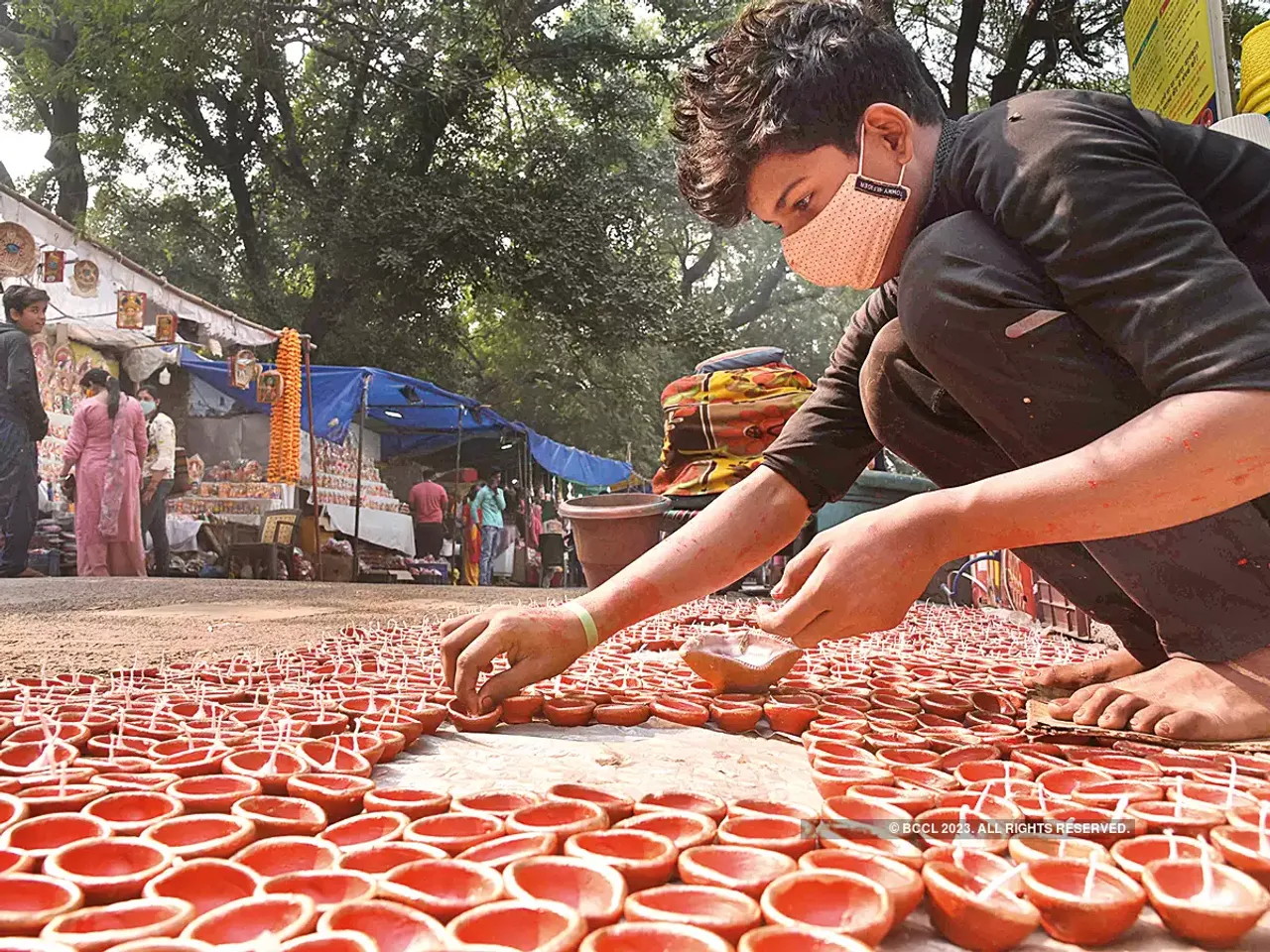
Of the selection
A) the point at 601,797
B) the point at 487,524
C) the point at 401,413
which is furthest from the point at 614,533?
the point at 401,413

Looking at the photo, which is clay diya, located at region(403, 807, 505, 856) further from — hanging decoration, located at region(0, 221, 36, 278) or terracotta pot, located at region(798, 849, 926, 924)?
hanging decoration, located at region(0, 221, 36, 278)

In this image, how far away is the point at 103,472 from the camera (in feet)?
25.3

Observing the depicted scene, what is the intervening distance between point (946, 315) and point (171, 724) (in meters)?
1.61

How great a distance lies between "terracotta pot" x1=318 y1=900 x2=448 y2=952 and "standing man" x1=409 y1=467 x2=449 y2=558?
1118cm

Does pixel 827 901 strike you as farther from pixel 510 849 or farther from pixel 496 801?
pixel 496 801

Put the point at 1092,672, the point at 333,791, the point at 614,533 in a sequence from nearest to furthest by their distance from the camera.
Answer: the point at 333,791 < the point at 1092,672 < the point at 614,533

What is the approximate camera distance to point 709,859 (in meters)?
1.12

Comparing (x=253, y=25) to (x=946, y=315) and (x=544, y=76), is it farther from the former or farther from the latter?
(x=946, y=315)

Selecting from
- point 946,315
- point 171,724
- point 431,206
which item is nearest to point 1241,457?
point 946,315

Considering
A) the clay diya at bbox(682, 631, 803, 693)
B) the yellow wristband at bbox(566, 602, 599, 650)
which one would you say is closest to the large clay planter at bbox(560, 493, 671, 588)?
the clay diya at bbox(682, 631, 803, 693)

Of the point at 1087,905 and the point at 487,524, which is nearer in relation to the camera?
the point at 1087,905

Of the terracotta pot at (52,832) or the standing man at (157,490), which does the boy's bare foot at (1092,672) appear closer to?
the terracotta pot at (52,832)

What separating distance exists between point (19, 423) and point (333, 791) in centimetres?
739

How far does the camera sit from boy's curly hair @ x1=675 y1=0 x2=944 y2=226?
1595 millimetres
